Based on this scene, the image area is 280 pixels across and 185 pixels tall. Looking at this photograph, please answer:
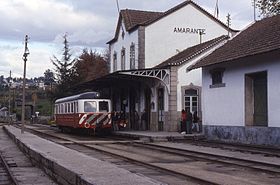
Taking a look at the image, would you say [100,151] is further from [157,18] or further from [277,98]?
[157,18]

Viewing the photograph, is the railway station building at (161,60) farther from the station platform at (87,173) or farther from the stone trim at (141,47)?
the station platform at (87,173)

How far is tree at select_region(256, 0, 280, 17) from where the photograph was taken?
39312 mm

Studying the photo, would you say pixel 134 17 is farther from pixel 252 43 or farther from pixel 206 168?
pixel 206 168

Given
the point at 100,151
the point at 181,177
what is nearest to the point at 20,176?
the point at 181,177

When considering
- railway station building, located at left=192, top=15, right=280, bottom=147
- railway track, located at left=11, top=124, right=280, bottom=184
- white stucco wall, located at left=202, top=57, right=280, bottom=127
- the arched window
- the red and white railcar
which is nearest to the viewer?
railway track, located at left=11, top=124, right=280, bottom=184

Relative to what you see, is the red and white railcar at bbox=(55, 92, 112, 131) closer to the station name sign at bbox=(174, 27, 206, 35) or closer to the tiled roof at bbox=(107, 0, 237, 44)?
the tiled roof at bbox=(107, 0, 237, 44)

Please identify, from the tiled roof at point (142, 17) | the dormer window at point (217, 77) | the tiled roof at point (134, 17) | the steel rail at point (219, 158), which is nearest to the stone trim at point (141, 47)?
the tiled roof at point (142, 17)

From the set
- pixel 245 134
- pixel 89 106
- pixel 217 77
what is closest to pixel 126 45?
pixel 89 106

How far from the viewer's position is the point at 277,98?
875 inches

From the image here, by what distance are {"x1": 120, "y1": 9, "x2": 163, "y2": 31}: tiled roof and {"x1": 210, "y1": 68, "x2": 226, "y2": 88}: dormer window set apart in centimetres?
1668

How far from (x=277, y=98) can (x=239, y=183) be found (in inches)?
435

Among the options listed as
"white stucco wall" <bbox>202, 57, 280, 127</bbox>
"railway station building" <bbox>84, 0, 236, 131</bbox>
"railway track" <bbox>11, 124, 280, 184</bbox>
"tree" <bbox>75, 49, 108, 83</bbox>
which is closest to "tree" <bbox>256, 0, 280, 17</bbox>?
"railway station building" <bbox>84, 0, 236, 131</bbox>

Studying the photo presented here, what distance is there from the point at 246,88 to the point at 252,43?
212 cm

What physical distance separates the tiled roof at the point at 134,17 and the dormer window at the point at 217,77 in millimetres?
16681
